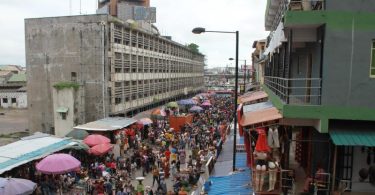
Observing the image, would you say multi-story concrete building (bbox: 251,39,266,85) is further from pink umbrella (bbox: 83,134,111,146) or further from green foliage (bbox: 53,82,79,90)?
green foliage (bbox: 53,82,79,90)

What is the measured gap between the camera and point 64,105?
111 ft

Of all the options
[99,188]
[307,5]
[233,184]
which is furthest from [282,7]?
[99,188]

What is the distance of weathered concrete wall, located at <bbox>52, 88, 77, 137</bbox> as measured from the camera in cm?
3375

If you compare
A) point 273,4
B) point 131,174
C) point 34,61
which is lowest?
point 131,174

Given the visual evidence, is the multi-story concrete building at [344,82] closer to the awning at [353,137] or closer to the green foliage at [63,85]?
the awning at [353,137]

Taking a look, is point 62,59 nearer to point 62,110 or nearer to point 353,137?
point 62,110

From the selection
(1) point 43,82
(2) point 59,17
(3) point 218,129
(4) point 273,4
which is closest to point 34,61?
(1) point 43,82

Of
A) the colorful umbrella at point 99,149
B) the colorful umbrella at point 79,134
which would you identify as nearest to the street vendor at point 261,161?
the colorful umbrella at point 99,149

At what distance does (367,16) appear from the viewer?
335 inches

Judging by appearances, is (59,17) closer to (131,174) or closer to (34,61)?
(34,61)

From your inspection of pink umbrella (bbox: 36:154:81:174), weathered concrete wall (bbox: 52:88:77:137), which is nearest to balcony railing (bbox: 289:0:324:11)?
pink umbrella (bbox: 36:154:81:174)

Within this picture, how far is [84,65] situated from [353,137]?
29248 mm

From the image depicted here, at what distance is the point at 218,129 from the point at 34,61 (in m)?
19.6

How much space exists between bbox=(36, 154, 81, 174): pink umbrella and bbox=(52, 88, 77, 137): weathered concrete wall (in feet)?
57.8
